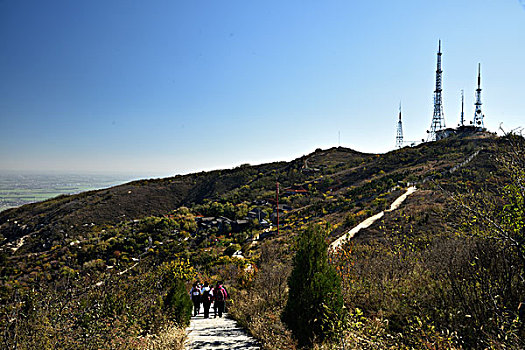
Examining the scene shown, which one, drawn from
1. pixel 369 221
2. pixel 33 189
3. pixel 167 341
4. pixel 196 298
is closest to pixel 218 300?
pixel 196 298

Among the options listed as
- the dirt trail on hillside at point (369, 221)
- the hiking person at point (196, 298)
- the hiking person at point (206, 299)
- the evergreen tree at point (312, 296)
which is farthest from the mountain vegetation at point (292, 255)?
the hiking person at point (196, 298)

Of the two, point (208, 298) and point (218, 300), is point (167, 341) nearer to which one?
point (218, 300)

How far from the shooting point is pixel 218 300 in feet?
31.6

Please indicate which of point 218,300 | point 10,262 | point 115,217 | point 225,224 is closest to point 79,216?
point 115,217

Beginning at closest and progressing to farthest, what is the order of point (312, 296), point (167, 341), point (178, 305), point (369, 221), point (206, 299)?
1. point (312, 296)
2. point (167, 341)
3. point (178, 305)
4. point (206, 299)
5. point (369, 221)

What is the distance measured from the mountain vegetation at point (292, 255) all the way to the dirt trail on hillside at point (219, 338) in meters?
0.30

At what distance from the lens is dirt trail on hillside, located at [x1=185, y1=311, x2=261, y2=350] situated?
5.57 metres

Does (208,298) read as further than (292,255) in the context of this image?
No

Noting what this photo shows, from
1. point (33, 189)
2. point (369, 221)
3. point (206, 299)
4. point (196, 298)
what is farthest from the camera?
point (33, 189)

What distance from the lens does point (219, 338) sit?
620cm

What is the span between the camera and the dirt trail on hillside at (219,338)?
18.3ft

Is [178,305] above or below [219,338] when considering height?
above

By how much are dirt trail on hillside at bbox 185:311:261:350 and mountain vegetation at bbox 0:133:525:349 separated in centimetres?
30

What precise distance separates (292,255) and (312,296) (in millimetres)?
10081
